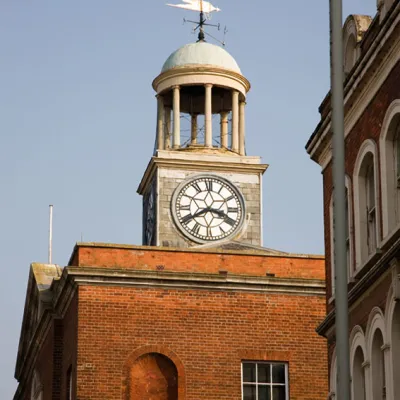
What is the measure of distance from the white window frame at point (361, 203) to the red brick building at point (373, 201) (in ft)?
0.06

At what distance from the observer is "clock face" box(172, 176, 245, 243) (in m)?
49.2

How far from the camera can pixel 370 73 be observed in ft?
82.0

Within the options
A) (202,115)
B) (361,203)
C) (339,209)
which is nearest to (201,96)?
(202,115)

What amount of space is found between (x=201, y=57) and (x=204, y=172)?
4580 mm

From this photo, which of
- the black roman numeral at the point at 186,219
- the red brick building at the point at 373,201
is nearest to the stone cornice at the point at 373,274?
the red brick building at the point at 373,201

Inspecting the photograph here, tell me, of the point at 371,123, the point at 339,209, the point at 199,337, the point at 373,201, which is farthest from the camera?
the point at 199,337

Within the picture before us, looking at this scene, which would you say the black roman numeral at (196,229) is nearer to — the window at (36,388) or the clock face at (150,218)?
the clock face at (150,218)

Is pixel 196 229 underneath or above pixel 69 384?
above

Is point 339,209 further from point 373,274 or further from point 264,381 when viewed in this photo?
point 264,381

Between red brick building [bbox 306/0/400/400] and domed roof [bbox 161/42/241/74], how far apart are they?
23.7 meters

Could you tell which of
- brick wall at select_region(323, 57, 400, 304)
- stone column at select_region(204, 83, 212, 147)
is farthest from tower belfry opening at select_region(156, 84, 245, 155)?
brick wall at select_region(323, 57, 400, 304)

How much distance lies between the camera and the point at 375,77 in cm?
2495

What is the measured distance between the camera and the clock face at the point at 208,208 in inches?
1939

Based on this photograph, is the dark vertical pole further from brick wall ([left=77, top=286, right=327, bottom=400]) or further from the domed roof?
the domed roof
